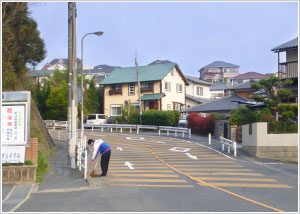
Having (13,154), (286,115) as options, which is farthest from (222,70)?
(13,154)

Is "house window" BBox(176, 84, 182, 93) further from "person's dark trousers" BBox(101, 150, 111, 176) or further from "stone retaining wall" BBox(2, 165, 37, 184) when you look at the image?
"stone retaining wall" BBox(2, 165, 37, 184)

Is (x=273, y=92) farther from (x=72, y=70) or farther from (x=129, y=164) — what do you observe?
(x=72, y=70)

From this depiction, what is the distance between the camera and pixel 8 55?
2588 centimetres

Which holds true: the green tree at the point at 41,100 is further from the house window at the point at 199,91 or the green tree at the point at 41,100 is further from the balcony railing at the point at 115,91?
the house window at the point at 199,91

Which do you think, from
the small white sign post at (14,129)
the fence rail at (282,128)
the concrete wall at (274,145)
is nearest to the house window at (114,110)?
the concrete wall at (274,145)

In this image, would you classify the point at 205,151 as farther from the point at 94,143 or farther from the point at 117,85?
the point at 117,85

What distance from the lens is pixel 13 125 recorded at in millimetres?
13805

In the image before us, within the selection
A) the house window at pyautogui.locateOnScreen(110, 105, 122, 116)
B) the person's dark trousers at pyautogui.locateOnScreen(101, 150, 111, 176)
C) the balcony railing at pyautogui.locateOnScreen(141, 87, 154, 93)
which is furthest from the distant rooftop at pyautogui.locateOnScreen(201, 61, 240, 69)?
the person's dark trousers at pyautogui.locateOnScreen(101, 150, 111, 176)

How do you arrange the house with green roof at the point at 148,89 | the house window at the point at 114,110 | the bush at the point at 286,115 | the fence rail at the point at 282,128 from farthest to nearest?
the house window at the point at 114,110
the house with green roof at the point at 148,89
the bush at the point at 286,115
the fence rail at the point at 282,128

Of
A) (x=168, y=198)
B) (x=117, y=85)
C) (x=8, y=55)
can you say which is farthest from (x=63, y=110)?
(x=168, y=198)

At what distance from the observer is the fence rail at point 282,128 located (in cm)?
2298

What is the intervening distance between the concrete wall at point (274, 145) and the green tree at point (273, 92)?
4219 millimetres

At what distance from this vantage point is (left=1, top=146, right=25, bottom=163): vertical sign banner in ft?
45.0

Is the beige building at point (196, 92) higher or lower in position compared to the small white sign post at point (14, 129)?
higher
